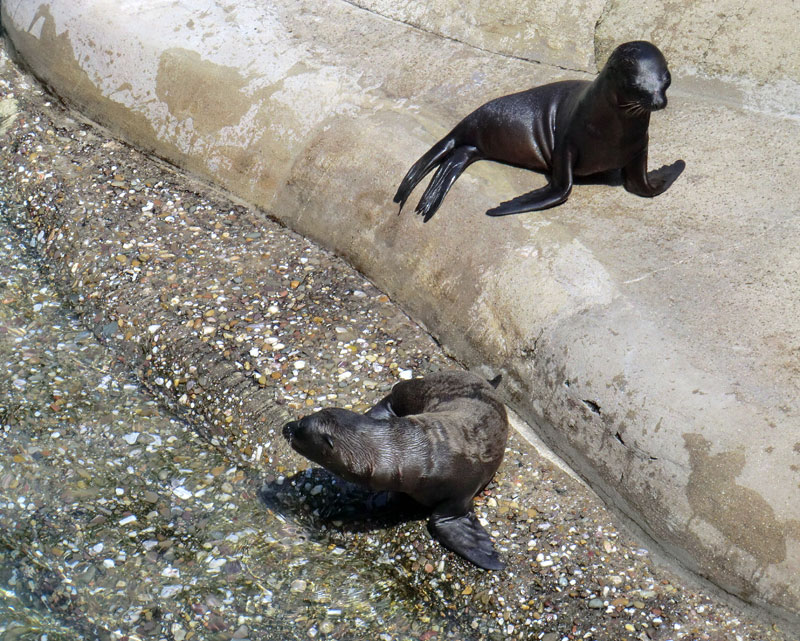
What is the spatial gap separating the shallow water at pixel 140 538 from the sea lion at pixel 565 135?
1724 mm

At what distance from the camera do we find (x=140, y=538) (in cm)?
351

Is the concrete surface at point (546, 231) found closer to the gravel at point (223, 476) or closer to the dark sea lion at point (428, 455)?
the gravel at point (223, 476)

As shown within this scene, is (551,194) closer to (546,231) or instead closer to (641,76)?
(546,231)

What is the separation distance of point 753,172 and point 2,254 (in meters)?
4.09

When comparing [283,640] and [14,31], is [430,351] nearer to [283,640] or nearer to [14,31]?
[283,640]

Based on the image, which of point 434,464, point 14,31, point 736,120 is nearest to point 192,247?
point 434,464

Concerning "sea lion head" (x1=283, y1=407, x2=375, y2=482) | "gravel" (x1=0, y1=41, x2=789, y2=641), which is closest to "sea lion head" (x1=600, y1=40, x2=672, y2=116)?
"gravel" (x1=0, y1=41, x2=789, y2=641)

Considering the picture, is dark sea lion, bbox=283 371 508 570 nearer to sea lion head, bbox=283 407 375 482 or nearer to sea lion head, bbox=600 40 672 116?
sea lion head, bbox=283 407 375 482

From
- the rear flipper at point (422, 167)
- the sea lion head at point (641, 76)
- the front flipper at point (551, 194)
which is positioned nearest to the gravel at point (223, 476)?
the rear flipper at point (422, 167)

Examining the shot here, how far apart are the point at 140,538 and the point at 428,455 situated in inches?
46.6

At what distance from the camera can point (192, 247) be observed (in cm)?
496

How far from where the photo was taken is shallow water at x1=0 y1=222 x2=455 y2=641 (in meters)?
3.22

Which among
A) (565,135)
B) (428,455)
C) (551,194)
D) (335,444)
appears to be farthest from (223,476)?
(565,135)

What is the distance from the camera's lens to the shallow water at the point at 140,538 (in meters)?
3.22
